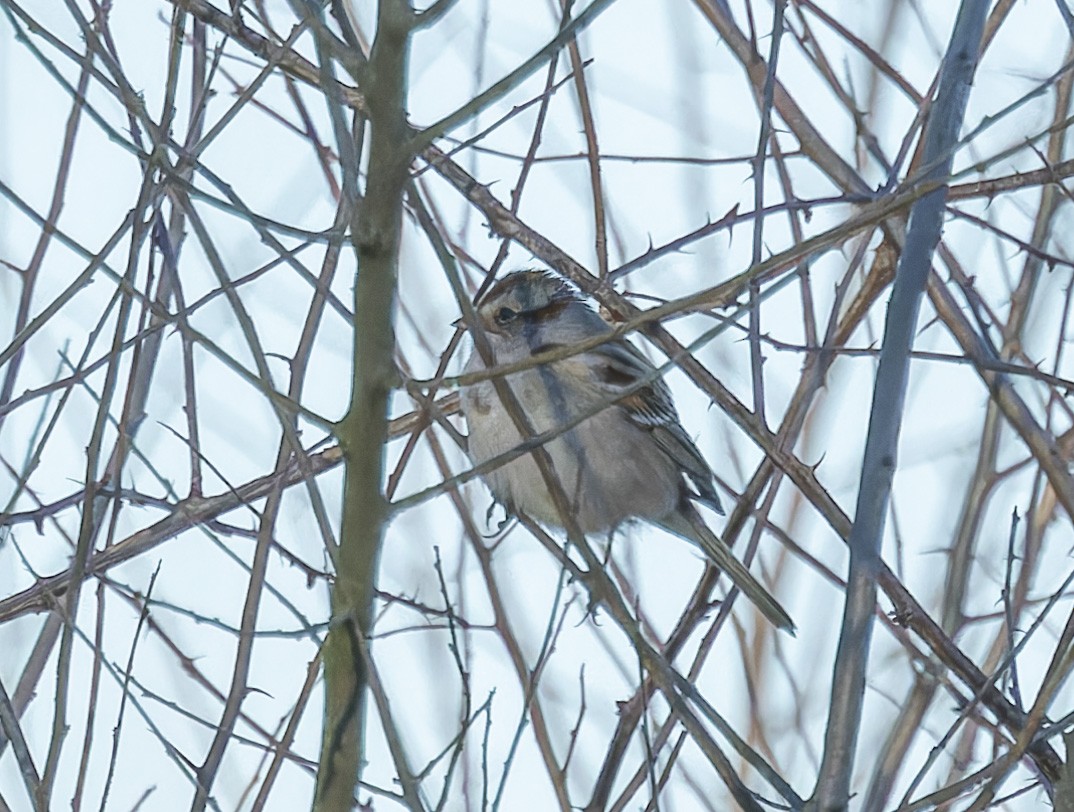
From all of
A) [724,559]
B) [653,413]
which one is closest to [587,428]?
[653,413]

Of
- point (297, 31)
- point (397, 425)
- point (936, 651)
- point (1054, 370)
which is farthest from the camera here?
point (397, 425)

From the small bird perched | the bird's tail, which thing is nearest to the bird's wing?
the small bird perched

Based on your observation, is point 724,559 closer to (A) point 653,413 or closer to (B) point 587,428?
(B) point 587,428

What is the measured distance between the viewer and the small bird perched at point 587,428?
14.2 ft

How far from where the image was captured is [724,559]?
12.6 feet

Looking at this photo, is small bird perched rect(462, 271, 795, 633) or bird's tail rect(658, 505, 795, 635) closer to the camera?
bird's tail rect(658, 505, 795, 635)

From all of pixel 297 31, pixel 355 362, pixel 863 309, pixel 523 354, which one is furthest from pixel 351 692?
pixel 523 354

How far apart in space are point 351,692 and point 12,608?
1.69 meters

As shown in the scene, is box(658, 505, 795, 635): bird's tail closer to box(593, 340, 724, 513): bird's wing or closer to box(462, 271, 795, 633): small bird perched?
box(462, 271, 795, 633): small bird perched

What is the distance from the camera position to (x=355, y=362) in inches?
78.0

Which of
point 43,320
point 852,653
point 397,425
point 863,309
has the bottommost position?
point 852,653

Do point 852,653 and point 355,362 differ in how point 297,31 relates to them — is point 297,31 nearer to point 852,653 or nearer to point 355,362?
point 355,362

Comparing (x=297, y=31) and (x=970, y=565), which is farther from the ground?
(x=297, y=31)

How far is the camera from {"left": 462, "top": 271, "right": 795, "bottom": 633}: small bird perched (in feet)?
14.2
